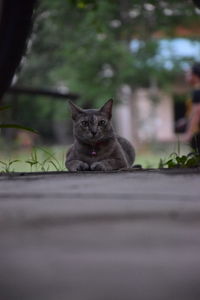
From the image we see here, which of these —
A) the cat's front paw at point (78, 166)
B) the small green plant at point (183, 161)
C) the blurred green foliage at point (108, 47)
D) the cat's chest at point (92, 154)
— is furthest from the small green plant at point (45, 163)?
the blurred green foliage at point (108, 47)

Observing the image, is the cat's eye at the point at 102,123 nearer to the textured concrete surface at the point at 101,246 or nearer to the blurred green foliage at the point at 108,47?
the textured concrete surface at the point at 101,246

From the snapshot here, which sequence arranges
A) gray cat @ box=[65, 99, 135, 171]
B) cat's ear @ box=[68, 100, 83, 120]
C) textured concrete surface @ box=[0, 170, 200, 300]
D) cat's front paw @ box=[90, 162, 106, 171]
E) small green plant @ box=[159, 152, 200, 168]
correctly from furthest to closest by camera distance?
cat's ear @ box=[68, 100, 83, 120]
gray cat @ box=[65, 99, 135, 171]
cat's front paw @ box=[90, 162, 106, 171]
small green plant @ box=[159, 152, 200, 168]
textured concrete surface @ box=[0, 170, 200, 300]

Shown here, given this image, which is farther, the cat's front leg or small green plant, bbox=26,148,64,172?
the cat's front leg

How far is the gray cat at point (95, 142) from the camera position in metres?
2.53

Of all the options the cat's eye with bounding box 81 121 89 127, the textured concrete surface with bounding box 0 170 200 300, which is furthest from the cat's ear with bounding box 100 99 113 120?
the textured concrete surface with bounding box 0 170 200 300

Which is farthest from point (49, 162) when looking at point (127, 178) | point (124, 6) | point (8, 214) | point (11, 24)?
point (124, 6)

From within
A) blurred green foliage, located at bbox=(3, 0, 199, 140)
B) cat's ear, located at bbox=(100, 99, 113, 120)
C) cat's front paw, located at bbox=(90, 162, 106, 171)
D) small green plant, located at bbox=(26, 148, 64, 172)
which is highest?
blurred green foliage, located at bbox=(3, 0, 199, 140)

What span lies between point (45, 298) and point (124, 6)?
13.0m

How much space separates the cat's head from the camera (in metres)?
2.54

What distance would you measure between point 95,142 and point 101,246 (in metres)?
1.38

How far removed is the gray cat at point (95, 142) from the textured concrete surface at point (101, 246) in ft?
4.00

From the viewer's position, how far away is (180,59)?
14781mm

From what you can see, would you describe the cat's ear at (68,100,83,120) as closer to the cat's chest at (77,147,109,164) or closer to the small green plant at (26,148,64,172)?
the cat's chest at (77,147,109,164)

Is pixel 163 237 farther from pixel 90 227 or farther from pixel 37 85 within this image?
pixel 37 85
